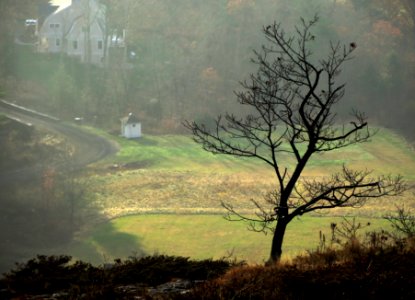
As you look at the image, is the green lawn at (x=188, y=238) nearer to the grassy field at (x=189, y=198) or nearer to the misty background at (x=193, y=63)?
the grassy field at (x=189, y=198)

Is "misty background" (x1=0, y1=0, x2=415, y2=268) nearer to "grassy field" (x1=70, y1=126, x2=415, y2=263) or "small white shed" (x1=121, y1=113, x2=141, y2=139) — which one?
"small white shed" (x1=121, y1=113, x2=141, y2=139)

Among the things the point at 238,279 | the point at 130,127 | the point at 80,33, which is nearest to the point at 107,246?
the point at 238,279

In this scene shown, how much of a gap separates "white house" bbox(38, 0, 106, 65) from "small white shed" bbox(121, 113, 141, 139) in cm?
1929

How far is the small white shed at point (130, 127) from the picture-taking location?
58062 mm

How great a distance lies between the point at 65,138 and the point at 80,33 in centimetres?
2600

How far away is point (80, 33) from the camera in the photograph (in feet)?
246

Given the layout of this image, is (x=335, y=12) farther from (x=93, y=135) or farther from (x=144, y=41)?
(x=93, y=135)

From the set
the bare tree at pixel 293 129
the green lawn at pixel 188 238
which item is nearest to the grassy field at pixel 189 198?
the green lawn at pixel 188 238

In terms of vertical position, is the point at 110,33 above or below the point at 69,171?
above

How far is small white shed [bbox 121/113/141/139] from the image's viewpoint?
190 feet

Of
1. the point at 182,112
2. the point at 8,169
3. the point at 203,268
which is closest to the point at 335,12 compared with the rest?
the point at 182,112

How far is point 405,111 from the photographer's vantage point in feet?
217

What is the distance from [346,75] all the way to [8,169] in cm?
4535

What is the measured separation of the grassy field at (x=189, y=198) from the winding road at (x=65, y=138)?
6.04 feet
